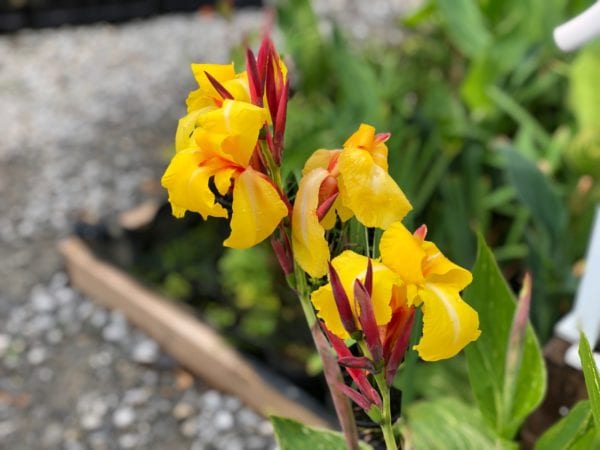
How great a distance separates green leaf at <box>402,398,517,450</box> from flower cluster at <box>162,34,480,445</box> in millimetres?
412

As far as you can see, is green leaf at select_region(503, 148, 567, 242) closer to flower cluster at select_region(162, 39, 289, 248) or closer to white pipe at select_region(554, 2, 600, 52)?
white pipe at select_region(554, 2, 600, 52)

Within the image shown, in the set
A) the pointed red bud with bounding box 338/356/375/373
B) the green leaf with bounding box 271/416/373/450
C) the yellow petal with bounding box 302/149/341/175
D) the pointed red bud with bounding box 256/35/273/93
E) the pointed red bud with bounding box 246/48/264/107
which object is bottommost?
the green leaf with bounding box 271/416/373/450

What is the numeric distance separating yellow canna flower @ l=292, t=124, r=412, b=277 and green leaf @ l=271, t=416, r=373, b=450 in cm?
23

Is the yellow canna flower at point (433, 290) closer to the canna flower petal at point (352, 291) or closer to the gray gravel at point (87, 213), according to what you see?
the canna flower petal at point (352, 291)

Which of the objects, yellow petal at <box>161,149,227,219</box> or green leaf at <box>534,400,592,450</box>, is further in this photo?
green leaf at <box>534,400,592,450</box>

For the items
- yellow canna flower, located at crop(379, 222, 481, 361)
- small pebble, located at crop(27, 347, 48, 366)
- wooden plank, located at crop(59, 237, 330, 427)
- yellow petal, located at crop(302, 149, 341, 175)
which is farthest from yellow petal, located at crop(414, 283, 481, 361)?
small pebble, located at crop(27, 347, 48, 366)

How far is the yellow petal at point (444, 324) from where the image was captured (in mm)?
381

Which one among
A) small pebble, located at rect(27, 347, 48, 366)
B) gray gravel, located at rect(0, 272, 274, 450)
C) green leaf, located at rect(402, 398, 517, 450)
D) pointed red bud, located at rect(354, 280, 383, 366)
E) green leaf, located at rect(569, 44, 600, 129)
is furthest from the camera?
small pebble, located at rect(27, 347, 48, 366)

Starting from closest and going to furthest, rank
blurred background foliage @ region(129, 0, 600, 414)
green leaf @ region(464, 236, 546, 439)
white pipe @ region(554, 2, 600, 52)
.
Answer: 1. white pipe @ region(554, 2, 600, 52)
2. green leaf @ region(464, 236, 546, 439)
3. blurred background foliage @ region(129, 0, 600, 414)

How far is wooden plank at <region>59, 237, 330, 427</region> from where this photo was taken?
4.74 feet

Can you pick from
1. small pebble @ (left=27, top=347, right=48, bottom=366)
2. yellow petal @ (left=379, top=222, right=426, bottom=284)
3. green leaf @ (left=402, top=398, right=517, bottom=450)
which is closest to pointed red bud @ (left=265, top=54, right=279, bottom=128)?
yellow petal @ (left=379, top=222, right=426, bottom=284)

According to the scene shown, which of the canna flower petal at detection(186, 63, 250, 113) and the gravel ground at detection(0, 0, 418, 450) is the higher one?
the canna flower petal at detection(186, 63, 250, 113)

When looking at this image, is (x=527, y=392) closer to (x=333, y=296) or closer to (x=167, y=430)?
(x=333, y=296)

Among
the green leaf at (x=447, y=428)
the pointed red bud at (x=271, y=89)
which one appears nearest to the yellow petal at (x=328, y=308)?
the pointed red bud at (x=271, y=89)
